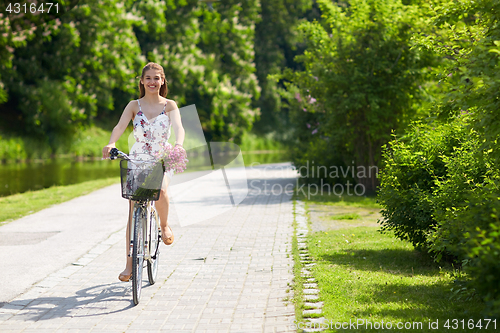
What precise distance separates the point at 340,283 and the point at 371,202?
7.17 metres

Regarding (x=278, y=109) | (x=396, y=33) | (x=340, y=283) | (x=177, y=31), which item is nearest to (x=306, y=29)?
(x=396, y=33)

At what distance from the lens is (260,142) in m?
45.6

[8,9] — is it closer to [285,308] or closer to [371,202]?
[371,202]

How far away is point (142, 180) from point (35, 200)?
27.2ft

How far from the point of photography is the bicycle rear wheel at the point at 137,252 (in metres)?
4.90

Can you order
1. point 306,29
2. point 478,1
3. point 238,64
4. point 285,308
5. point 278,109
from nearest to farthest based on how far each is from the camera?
point 478,1 → point 285,308 → point 306,29 → point 238,64 → point 278,109

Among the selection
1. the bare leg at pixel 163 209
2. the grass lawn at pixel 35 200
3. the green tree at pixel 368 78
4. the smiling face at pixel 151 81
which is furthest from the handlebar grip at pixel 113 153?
the green tree at pixel 368 78

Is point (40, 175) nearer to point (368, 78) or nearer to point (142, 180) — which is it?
point (368, 78)

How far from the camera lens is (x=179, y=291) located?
17.7 ft

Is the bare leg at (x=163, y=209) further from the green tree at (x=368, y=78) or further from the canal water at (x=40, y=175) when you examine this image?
the canal water at (x=40, y=175)

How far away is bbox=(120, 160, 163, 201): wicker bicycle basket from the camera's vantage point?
4.99 meters

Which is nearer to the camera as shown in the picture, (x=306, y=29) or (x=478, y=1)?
(x=478, y=1)

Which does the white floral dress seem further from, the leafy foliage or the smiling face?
the leafy foliage

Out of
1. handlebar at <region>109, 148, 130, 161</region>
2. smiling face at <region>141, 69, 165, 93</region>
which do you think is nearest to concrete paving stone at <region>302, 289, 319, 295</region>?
handlebar at <region>109, 148, 130, 161</region>
